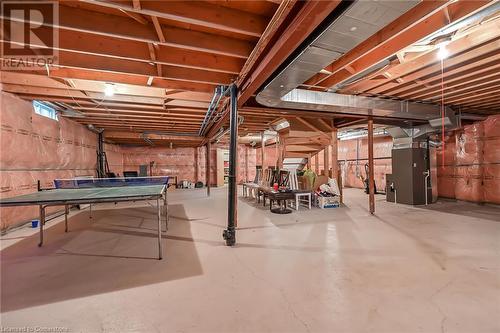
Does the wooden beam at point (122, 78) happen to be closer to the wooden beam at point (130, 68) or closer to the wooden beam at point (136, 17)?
the wooden beam at point (130, 68)

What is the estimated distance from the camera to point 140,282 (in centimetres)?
208

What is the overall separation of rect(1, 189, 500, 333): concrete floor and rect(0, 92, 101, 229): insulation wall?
754 millimetres

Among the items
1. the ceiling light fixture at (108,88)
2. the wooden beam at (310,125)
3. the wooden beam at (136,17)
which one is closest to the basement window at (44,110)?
the ceiling light fixture at (108,88)

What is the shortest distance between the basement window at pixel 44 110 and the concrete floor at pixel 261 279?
2.39m

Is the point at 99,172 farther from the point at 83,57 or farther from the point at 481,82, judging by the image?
the point at 481,82

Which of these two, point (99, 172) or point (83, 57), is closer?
point (83, 57)

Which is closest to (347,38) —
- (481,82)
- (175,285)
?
(175,285)

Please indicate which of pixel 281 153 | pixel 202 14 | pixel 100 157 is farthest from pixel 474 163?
pixel 100 157

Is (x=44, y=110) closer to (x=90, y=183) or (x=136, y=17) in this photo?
(x=90, y=183)

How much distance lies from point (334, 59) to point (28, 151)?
17.6 feet

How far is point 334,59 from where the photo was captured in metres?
2.15

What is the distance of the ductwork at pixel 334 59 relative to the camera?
1.54m

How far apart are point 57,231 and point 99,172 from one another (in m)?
4.10

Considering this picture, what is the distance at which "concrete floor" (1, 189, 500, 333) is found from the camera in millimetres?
1548
